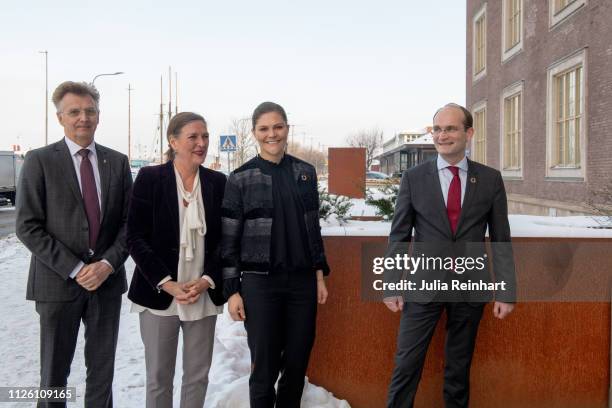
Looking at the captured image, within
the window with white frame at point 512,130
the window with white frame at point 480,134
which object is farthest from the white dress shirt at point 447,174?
the window with white frame at point 480,134

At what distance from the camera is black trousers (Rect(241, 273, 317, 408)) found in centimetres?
304

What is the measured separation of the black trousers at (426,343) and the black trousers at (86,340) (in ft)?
5.58

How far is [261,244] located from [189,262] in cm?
41

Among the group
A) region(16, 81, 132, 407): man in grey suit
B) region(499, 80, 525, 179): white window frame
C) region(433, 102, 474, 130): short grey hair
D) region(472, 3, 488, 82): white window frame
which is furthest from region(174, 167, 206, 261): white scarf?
region(472, 3, 488, 82): white window frame

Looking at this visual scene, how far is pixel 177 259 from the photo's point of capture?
3018 millimetres

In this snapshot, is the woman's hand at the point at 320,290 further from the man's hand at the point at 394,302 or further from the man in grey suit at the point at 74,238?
the man in grey suit at the point at 74,238

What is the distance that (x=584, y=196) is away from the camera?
13352 millimetres

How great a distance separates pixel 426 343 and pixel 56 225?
87.0 inches

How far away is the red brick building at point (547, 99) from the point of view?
12.9m

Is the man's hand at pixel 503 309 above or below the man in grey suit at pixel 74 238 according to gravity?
below

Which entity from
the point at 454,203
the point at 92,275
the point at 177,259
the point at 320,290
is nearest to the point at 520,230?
the point at 454,203

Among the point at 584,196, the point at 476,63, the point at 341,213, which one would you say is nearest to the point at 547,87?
the point at 584,196

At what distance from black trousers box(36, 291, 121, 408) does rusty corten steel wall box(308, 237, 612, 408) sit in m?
1.42

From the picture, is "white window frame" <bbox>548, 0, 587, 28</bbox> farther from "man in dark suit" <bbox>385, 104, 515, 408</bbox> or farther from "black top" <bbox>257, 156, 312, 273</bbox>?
"black top" <bbox>257, 156, 312, 273</bbox>
